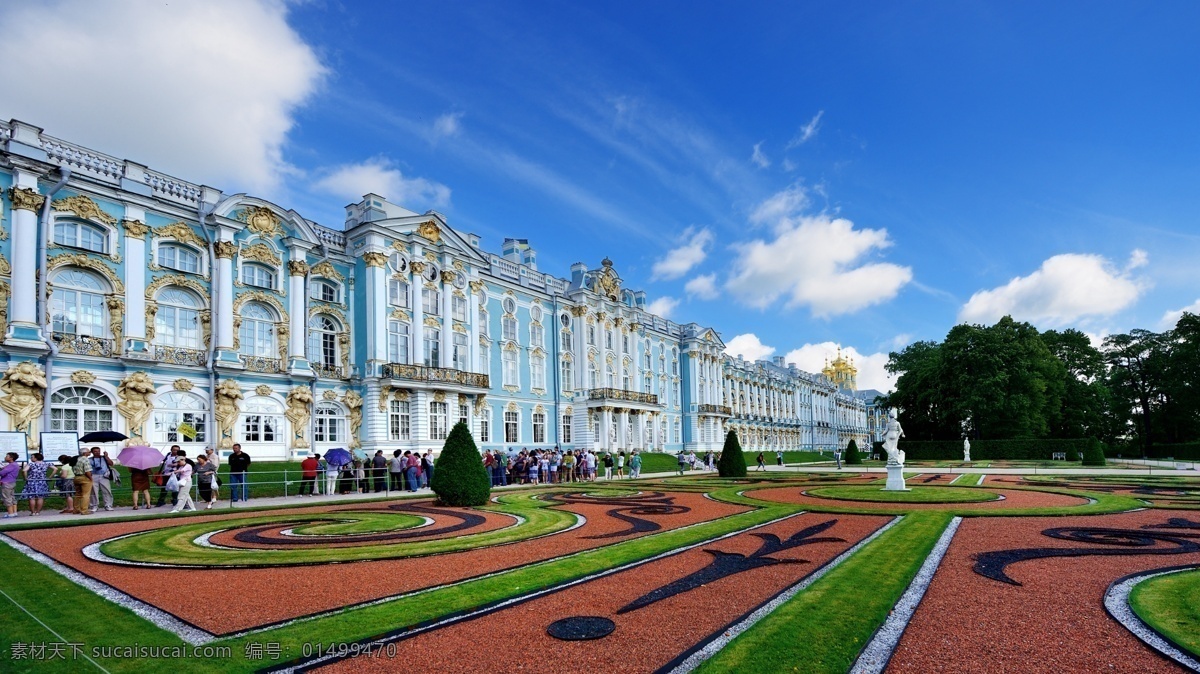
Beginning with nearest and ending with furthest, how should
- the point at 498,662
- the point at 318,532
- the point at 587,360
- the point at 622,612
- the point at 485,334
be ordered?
the point at 498,662 < the point at 622,612 < the point at 318,532 < the point at 485,334 < the point at 587,360

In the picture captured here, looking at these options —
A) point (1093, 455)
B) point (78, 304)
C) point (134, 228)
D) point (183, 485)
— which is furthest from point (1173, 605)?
point (1093, 455)

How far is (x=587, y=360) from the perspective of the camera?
168 ft

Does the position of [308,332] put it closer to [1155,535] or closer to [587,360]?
[587,360]

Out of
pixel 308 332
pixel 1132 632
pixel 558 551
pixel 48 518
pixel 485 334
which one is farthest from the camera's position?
pixel 485 334

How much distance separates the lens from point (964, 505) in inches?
675

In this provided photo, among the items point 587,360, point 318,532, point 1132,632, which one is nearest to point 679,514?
point 318,532

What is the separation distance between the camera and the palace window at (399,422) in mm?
35812

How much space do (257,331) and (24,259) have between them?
932 cm

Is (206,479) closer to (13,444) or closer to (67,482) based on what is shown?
(67,482)

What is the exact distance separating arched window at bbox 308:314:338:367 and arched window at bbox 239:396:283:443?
11.7 ft

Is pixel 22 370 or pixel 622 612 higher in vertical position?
pixel 22 370

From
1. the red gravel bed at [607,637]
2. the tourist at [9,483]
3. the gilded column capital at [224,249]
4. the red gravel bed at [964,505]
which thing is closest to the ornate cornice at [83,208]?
the gilded column capital at [224,249]

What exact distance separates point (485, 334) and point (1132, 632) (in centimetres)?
3856

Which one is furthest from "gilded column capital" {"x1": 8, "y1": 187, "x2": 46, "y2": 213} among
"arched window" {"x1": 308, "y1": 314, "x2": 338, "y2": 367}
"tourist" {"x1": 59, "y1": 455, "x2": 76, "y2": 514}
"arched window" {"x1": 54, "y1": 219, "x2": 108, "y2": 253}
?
"tourist" {"x1": 59, "y1": 455, "x2": 76, "y2": 514}
